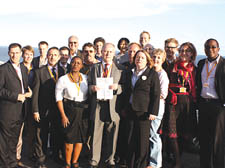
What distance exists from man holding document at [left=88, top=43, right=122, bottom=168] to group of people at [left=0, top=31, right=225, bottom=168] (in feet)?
0.07

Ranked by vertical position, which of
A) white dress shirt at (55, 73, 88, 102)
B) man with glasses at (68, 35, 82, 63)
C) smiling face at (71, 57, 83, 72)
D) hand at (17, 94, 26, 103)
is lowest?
hand at (17, 94, 26, 103)

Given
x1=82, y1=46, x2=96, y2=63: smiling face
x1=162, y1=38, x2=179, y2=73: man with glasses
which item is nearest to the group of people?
x1=162, y1=38, x2=179, y2=73: man with glasses

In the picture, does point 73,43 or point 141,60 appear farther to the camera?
point 73,43

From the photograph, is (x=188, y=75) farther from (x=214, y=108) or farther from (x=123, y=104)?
(x=123, y=104)

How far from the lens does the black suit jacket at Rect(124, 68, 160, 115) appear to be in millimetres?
4895

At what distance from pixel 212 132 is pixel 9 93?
4.16m

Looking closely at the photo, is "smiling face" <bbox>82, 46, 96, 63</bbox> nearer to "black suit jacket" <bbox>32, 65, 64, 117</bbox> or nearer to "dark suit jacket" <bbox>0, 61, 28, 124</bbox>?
"black suit jacket" <bbox>32, 65, 64, 117</bbox>

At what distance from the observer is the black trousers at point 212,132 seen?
195 inches

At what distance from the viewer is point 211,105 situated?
4.98 meters

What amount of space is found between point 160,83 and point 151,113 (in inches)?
26.3

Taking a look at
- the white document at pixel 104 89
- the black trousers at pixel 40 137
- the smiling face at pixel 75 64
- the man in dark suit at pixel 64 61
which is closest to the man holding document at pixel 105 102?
the white document at pixel 104 89

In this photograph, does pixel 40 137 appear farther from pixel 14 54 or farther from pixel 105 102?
pixel 14 54

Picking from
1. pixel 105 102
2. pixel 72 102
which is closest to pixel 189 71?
pixel 105 102

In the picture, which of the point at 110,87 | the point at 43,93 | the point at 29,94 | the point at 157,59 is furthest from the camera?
the point at 29,94
